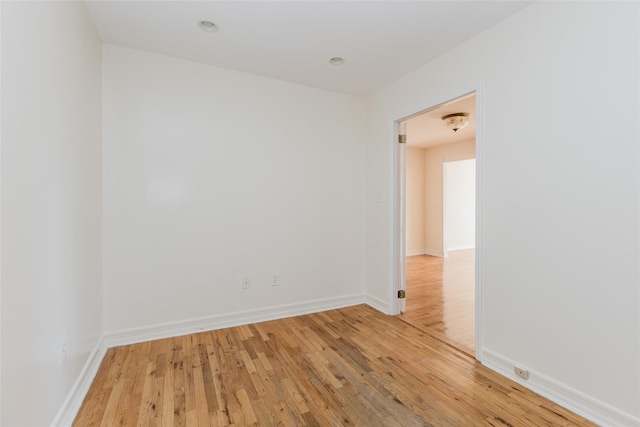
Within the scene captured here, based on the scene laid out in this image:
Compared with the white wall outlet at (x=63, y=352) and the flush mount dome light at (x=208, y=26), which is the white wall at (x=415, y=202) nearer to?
the flush mount dome light at (x=208, y=26)

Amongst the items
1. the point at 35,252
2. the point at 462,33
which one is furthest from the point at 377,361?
the point at 462,33

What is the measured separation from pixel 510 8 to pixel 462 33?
346 mm

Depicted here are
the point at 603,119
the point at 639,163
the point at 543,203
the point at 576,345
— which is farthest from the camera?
the point at 543,203

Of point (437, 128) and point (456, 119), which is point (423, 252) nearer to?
point (437, 128)

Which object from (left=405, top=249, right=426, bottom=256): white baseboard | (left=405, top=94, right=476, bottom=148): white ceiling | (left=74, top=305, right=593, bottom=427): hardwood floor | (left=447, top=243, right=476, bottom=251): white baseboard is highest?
(left=405, top=94, right=476, bottom=148): white ceiling

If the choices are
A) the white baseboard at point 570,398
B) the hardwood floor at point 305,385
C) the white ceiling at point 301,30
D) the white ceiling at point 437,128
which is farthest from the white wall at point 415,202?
the white baseboard at point 570,398

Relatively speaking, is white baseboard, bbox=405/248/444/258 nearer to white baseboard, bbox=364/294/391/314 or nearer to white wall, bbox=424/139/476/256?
white wall, bbox=424/139/476/256

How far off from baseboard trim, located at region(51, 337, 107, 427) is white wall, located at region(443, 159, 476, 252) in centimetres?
663

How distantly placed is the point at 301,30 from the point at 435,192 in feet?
18.2

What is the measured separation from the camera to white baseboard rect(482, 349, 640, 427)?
1543 millimetres

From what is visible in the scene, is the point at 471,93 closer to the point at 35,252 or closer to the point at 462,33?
the point at 462,33

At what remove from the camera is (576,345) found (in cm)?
172

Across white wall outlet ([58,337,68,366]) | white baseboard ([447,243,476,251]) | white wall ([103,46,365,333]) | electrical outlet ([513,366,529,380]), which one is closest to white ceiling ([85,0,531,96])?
white wall ([103,46,365,333])

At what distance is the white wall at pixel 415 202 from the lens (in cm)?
696
